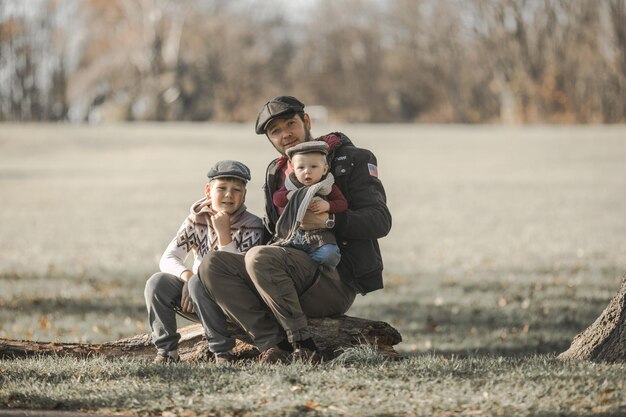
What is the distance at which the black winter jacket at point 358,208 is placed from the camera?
5.29m

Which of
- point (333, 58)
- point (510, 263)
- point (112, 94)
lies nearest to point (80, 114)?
point (112, 94)

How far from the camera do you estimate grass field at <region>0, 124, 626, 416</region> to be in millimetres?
4449

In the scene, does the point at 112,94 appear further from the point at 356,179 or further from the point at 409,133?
the point at 356,179

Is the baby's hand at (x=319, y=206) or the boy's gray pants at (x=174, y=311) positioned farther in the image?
the boy's gray pants at (x=174, y=311)

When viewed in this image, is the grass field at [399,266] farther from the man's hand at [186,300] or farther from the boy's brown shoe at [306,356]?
the man's hand at [186,300]

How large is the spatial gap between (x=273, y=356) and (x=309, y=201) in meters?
0.87

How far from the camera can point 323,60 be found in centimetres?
5112

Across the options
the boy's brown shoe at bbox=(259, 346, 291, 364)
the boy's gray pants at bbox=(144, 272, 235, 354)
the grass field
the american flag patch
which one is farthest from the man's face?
the grass field

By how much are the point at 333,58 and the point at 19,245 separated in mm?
37019

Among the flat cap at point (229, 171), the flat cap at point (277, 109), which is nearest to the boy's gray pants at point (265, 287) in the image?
the flat cap at point (229, 171)

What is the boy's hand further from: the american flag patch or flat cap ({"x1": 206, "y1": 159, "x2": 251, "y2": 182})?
the american flag patch

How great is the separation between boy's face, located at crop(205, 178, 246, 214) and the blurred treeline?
1401 inches

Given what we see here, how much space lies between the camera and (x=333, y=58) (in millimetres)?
50938

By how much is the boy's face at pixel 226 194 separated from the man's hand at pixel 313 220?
0.47 meters
